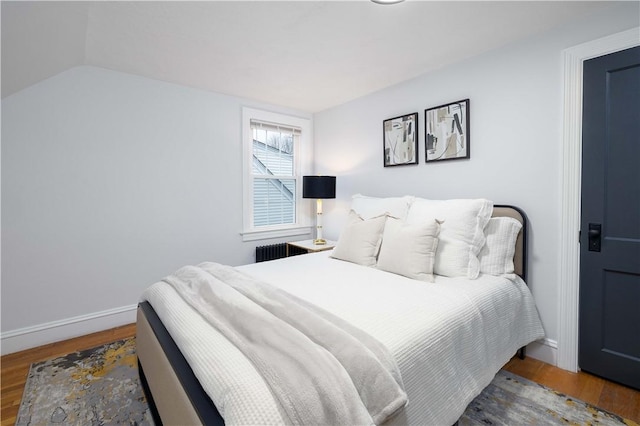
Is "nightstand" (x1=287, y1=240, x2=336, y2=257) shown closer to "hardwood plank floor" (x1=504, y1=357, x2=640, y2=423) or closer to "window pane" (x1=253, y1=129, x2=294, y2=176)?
"window pane" (x1=253, y1=129, x2=294, y2=176)

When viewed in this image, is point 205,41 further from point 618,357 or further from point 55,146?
point 618,357

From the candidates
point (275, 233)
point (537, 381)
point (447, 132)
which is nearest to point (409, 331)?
point (537, 381)

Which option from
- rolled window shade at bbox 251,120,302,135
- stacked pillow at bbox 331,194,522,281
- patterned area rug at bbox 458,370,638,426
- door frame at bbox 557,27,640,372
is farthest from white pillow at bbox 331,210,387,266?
rolled window shade at bbox 251,120,302,135

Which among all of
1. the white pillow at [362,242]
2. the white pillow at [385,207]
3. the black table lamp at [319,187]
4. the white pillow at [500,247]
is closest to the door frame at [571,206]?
the white pillow at [500,247]

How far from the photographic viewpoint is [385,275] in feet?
6.48

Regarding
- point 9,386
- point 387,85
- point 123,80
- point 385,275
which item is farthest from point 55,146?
point 387,85

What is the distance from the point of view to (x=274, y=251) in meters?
3.63

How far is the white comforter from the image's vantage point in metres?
0.91

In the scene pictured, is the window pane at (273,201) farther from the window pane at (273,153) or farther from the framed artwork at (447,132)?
the framed artwork at (447,132)

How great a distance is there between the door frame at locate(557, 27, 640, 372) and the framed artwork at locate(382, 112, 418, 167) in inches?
45.2

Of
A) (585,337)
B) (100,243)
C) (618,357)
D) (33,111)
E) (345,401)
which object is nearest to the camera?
(345,401)

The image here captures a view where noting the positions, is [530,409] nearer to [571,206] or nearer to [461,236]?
[461,236]

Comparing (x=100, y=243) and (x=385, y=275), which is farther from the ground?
(x=100, y=243)

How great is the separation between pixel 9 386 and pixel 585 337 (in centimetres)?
384
